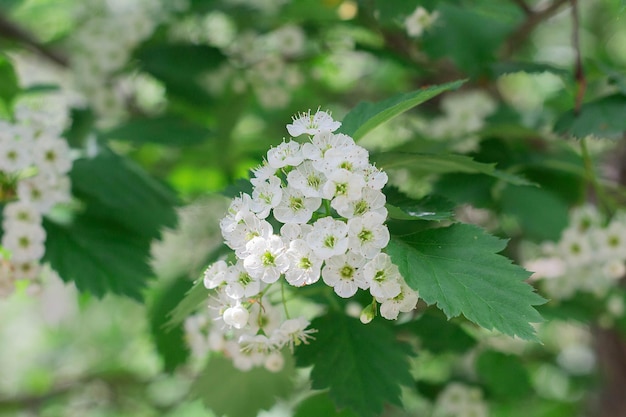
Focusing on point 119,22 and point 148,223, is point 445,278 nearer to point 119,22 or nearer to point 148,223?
point 148,223

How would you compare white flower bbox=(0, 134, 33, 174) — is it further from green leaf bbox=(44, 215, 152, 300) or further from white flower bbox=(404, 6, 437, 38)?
white flower bbox=(404, 6, 437, 38)

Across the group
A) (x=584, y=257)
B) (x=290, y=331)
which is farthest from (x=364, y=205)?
(x=584, y=257)

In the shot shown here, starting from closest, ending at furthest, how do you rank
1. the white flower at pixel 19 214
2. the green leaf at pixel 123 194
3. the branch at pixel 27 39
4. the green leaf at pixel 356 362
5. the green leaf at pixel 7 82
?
the green leaf at pixel 356 362 → the white flower at pixel 19 214 → the green leaf at pixel 123 194 → the green leaf at pixel 7 82 → the branch at pixel 27 39

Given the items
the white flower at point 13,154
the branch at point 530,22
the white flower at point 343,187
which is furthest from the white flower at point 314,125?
the branch at point 530,22

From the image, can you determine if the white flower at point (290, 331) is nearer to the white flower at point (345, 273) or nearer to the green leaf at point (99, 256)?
the white flower at point (345, 273)

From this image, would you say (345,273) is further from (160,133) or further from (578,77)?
(160,133)

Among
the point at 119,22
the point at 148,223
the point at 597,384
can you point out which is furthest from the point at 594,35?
the point at 148,223
